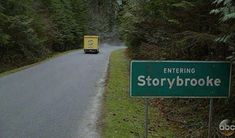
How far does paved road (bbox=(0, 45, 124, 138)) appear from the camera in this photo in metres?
9.75

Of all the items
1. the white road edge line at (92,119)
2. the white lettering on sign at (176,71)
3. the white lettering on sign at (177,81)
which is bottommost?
the white road edge line at (92,119)

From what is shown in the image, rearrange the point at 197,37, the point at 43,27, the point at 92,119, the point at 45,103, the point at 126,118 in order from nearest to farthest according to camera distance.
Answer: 1. the point at 197,37
2. the point at 92,119
3. the point at 126,118
4. the point at 45,103
5. the point at 43,27

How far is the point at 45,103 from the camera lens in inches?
512

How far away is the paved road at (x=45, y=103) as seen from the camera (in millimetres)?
9750

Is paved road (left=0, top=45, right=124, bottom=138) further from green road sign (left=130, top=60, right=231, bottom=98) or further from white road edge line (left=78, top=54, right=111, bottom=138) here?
green road sign (left=130, top=60, right=231, bottom=98)

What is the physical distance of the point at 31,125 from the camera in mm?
10156

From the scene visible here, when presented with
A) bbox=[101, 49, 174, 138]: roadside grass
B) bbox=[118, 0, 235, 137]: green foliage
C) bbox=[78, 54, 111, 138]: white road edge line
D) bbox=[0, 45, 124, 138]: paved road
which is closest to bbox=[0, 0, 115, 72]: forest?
bbox=[0, 45, 124, 138]: paved road

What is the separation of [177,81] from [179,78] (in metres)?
0.06

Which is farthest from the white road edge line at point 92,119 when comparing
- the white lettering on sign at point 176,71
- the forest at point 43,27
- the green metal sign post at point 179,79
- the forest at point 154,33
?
the forest at point 43,27

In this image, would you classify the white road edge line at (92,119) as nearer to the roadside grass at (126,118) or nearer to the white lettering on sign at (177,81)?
the roadside grass at (126,118)

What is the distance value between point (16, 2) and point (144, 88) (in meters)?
27.3

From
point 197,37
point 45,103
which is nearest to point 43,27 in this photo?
point 45,103

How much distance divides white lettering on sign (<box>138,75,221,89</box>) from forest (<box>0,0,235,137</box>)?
33.4 inches

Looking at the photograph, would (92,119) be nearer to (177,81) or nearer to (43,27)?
(177,81)
